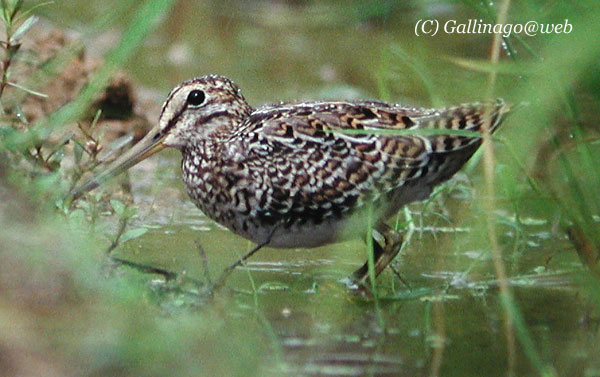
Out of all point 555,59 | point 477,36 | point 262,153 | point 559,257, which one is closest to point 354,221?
point 262,153

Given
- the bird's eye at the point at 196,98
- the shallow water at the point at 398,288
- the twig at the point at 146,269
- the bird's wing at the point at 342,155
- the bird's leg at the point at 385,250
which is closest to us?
the shallow water at the point at 398,288

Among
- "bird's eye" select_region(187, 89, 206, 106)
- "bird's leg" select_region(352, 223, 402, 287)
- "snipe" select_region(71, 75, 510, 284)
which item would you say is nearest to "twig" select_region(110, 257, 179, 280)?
"snipe" select_region(71, 75, 510, 284)

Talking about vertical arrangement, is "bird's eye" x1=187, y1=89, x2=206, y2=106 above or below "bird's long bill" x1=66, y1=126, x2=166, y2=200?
above

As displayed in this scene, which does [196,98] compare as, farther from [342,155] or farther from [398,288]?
[398,288]

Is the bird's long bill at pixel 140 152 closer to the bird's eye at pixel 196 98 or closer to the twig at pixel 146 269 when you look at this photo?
the bird's eye at pixel 196 98

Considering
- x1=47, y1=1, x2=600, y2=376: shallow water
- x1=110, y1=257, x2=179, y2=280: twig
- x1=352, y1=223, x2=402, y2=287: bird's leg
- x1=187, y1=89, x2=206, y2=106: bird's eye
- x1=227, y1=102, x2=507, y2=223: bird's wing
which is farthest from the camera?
x1=187, y1=89, x2=206, y2=106: bird's eye

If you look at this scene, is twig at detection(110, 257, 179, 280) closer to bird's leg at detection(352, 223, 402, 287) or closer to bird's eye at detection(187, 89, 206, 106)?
bird's leg at detection(352, 223, 402, 287)

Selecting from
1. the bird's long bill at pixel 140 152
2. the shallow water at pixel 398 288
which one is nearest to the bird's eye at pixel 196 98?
the bird's long bill at pixel 140 152
